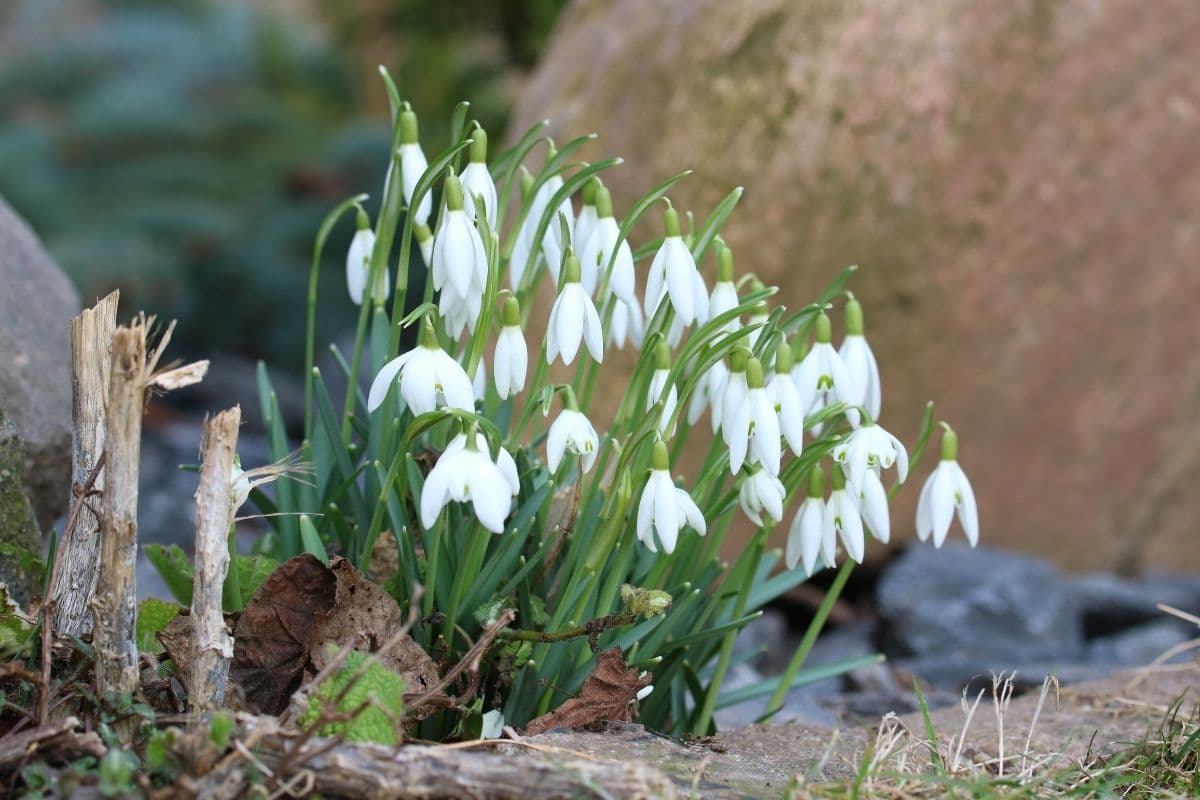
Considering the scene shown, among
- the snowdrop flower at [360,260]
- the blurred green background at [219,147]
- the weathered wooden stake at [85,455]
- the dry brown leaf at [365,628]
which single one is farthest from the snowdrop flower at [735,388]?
the blurred green background at [219,147]

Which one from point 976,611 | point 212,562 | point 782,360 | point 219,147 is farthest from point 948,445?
point 219,147

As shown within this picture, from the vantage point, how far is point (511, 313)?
5.00 feet

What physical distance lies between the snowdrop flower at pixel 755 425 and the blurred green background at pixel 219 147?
3598 millimetres

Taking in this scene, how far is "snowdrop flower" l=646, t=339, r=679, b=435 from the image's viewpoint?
1.57 m

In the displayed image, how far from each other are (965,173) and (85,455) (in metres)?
2.27

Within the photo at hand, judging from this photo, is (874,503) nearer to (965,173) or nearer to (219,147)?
(965,173)

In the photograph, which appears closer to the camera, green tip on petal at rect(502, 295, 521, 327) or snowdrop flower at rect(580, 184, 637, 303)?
green tip on petal at rect(502, 295, 521, 327)

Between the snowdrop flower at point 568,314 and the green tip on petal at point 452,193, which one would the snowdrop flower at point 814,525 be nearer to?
the snowdrop flower at point 568,314

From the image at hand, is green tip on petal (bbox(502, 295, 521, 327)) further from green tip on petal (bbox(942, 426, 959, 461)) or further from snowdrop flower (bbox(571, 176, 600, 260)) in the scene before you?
green tip on petal (bbox(942, 426, 959, 461))

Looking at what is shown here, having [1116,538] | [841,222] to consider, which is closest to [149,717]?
[841,222]

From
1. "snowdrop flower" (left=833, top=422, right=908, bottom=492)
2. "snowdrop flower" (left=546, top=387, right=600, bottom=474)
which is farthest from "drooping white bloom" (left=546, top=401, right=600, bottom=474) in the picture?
"snowdrop flower" (left=833, top=422, right=908, bottom=492)

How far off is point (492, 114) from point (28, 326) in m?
3.71

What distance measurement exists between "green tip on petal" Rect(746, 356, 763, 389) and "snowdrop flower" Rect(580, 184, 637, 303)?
0.21 m

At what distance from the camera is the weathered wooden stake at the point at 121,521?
1.31m
